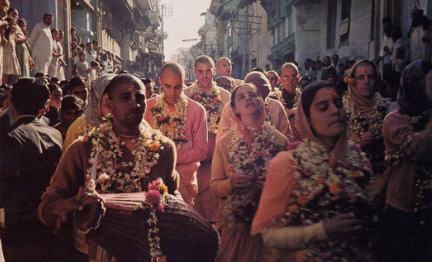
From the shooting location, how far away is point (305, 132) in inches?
136

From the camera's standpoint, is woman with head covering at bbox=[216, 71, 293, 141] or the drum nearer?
the drum

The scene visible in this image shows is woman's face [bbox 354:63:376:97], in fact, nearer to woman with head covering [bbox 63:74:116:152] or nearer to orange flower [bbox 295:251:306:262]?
woman with head covering [bbox 63:74:116:152]

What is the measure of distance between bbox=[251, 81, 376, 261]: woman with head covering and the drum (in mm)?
443

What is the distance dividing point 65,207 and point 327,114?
177 cm

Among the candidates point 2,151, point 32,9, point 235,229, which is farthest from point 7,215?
point 32,9

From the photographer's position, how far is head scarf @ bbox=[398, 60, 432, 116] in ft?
15.5

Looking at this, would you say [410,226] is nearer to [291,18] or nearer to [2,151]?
[2,151]

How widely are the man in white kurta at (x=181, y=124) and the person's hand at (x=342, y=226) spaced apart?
3014mm

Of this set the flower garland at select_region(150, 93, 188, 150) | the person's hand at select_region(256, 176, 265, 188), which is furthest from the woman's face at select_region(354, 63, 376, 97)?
the person's hand at select_region(256, 176, 265, 188)

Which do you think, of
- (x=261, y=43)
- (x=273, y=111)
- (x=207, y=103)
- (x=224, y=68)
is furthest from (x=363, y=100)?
(x=261, y=43)

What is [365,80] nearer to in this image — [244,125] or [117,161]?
[244,125]

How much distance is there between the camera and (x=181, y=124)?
6.29 meters

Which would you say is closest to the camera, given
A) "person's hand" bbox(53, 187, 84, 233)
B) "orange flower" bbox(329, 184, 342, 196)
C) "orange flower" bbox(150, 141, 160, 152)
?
"orange flower" bbox(329, 184, 342, 196)

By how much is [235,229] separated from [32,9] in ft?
51.3
